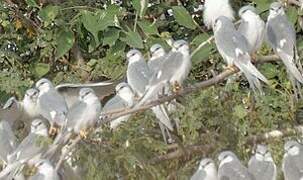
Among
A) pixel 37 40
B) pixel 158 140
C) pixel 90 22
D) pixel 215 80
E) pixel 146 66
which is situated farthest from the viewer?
pixel 37 40

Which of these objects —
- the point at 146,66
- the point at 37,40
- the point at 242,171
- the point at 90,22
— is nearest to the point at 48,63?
the point at 37,40

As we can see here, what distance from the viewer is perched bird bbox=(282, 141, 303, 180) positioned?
2.14 m

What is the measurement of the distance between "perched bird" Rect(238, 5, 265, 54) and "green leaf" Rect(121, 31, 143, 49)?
577mm

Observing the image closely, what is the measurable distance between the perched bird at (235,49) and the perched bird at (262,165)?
0.22 m

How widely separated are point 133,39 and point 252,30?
0.72m

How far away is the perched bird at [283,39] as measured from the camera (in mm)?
2467

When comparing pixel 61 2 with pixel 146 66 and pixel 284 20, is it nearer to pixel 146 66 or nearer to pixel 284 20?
pixel 146 66

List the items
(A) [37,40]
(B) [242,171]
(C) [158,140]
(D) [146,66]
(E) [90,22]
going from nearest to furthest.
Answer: (B) [242,171]
(C) [158,140]
(D) [146,66]
(E) [90,22]
(A) [37,40]

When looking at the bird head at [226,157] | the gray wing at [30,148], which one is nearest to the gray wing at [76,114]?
the gray wing at [30,148]

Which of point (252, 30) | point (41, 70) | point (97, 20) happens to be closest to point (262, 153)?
point (252, 30)

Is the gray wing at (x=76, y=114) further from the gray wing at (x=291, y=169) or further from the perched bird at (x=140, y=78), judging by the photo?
the gray wing at (x=291, y=169)

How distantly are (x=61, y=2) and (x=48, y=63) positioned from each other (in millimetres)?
278

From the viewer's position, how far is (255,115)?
2.48 metres

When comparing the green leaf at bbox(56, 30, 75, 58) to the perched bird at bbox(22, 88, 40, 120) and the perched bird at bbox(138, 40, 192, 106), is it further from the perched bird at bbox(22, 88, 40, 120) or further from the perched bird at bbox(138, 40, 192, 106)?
the perched bird at bbox(138, 40, 192, 106)
